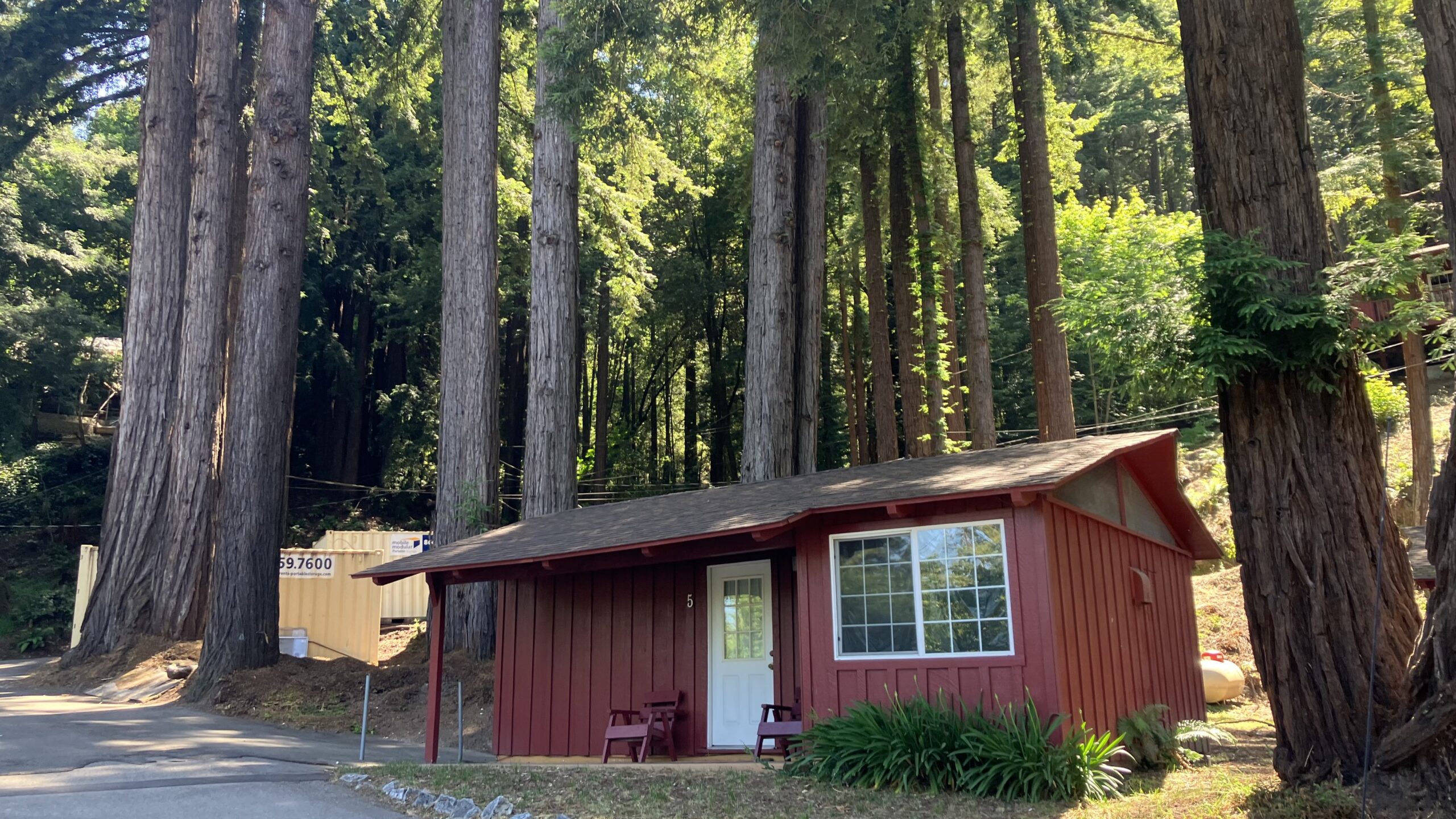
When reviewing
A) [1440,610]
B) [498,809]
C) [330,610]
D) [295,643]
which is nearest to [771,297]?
[498,809]

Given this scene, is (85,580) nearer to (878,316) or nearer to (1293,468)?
(878,316)

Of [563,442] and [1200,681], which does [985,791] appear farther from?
[563,442]

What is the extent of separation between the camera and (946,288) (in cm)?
2230

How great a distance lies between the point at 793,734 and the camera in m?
9.24

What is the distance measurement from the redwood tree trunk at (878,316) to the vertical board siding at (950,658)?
10324mm

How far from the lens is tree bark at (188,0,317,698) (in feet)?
49.5

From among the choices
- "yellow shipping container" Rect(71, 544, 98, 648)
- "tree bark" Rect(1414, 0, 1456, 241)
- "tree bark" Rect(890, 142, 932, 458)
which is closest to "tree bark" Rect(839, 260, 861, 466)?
"tree bark" Rect(890, 142, 932, 458)

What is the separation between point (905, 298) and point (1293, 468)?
1229 centimetres

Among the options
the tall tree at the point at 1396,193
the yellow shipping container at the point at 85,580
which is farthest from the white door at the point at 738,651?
the yellow shipping container at the point at 85,580

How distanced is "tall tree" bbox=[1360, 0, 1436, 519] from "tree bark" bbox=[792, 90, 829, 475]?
30.2ft

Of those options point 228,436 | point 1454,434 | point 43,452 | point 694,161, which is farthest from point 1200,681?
point 43,452

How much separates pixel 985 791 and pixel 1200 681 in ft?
20.4

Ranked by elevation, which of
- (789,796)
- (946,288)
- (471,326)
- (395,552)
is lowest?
(789,796)

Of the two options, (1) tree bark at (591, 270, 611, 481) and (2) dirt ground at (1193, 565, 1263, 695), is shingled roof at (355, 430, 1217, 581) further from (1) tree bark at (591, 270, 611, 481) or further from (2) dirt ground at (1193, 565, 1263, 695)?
(1) tree bark at (591, 270, 611, 481)
